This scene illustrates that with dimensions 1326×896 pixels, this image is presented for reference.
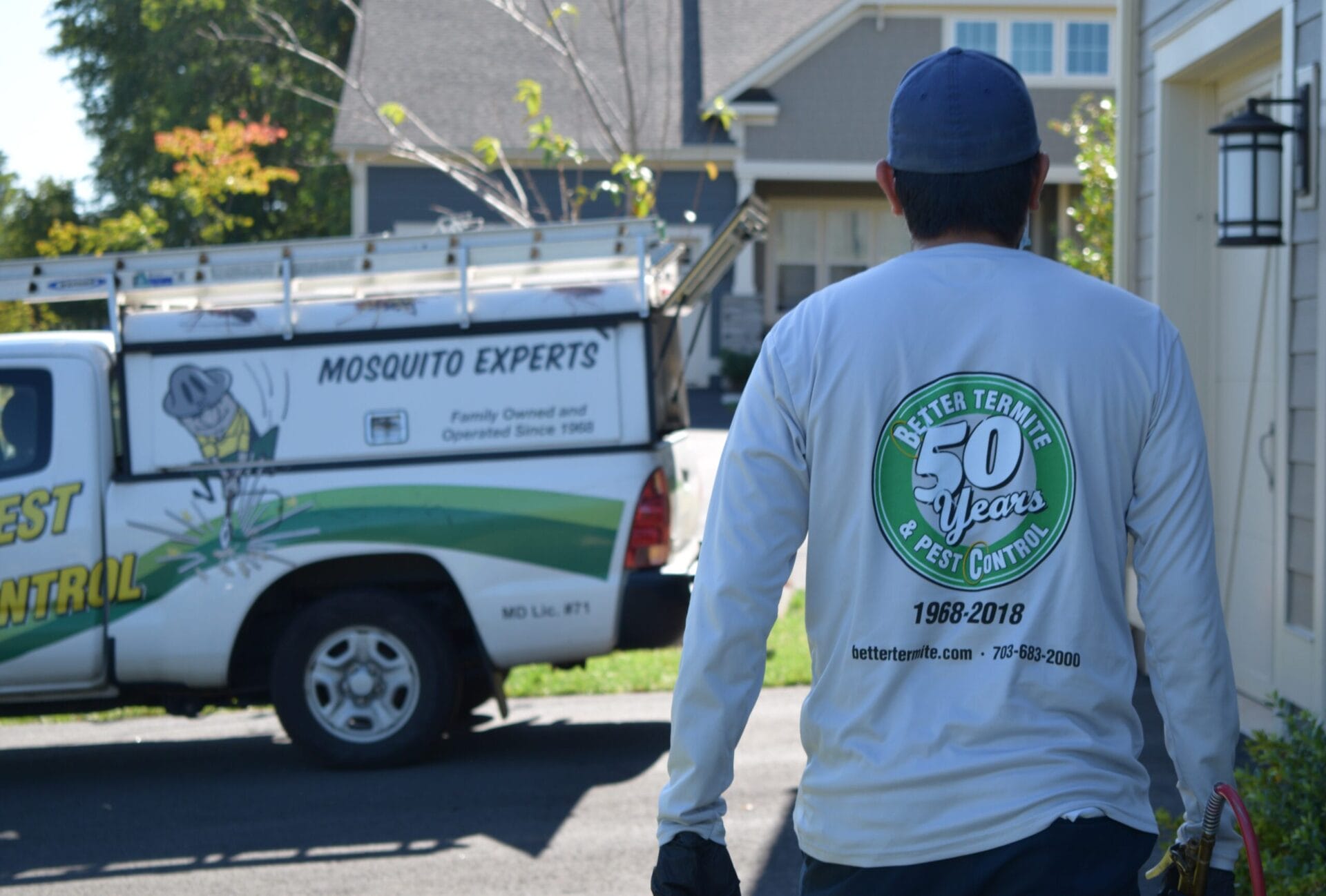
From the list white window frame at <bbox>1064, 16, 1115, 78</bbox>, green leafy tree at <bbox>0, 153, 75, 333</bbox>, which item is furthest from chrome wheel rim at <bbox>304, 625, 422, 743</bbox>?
green leafy tree at <bbox>0, 153, 75, 333</bbox>

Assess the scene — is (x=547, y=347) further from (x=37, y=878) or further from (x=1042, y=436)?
(x=1042, y=436)

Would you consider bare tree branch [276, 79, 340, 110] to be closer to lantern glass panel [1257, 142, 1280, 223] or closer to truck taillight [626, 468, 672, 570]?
truck taillight [626, 468, 672, 570]

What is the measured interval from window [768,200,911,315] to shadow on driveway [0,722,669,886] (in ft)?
53.8

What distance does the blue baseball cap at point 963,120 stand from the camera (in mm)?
2146

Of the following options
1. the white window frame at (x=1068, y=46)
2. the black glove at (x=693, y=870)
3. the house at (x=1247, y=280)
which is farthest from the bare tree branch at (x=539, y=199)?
the black glove at (x=693, y=870)

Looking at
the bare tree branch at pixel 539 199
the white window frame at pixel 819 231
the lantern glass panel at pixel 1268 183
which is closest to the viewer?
the lantern glass panel at pixel 1268 183

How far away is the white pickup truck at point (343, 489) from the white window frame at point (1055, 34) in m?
16.3

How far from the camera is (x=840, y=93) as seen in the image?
2164cm

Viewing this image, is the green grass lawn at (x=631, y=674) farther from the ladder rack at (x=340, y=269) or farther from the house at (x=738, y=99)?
the house at (x=738, y=99)

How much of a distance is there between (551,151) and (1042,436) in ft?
28.4

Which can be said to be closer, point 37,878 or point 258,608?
point 37,878

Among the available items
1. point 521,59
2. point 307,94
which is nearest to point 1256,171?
point 307,94

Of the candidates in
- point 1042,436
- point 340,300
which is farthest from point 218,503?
point 1042,436

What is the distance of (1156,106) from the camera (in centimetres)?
761
